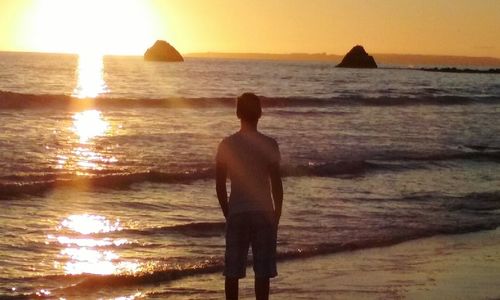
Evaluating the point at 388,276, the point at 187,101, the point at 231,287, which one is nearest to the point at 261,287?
the point at 231,287

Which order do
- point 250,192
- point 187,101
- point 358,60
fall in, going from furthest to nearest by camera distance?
point 358,60, point 187,101, point 250,192

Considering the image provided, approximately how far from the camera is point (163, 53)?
171625 mm

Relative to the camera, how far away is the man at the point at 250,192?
24.3 feet

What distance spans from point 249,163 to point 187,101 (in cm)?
3996

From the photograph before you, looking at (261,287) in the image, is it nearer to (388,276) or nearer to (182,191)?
(388,276)

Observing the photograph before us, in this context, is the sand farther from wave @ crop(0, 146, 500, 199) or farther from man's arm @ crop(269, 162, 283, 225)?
wave @ crop(0, 146, 500, 199)

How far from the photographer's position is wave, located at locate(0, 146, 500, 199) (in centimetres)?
1709

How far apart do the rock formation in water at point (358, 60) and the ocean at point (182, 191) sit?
116 m

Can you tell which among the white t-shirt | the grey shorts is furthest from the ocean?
the white t-shirt

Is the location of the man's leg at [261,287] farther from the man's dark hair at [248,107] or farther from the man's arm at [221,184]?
the man's dark hair at [248,107]

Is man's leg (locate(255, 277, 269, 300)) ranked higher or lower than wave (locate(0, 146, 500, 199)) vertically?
higher

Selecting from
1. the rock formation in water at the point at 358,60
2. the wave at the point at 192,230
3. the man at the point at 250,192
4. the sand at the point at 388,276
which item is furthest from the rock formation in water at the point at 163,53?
the man at the point at 250,192

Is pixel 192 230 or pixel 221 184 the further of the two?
pixel 192 230

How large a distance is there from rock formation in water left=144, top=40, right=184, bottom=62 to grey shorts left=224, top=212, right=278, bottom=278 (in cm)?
16395
